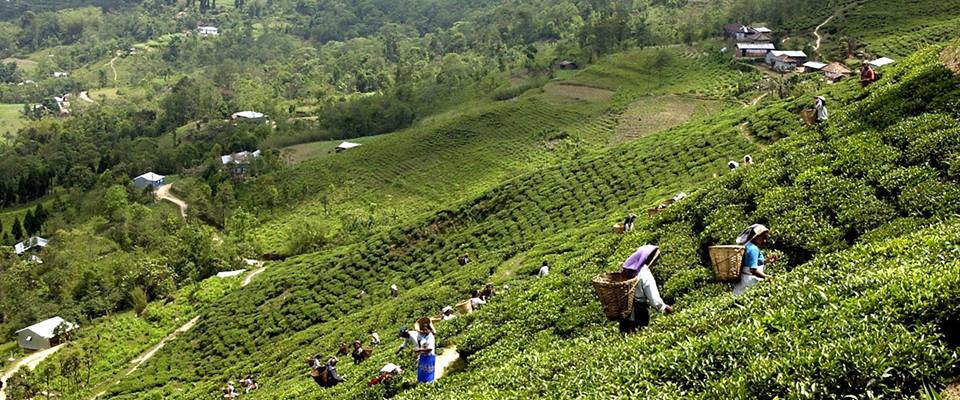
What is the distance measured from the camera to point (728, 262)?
40.9 feet

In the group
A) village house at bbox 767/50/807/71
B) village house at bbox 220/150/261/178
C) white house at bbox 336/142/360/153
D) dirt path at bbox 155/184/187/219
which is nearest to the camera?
village house at bbox 767/50/807/71

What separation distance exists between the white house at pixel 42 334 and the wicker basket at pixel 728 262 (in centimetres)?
5521

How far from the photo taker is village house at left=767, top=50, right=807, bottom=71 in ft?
260

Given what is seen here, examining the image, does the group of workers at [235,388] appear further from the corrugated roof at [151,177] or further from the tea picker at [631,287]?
the corrugated roof at [151,177]

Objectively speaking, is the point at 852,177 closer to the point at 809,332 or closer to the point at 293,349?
the point at 809,332

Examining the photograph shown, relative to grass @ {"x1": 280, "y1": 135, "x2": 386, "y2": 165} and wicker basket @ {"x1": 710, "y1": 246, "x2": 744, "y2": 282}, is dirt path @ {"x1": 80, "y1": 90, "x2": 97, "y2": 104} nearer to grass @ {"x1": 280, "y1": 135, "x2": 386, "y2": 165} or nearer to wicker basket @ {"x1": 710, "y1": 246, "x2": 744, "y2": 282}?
grass @ {"x1": 280, "y1": 135, "x2": 386, "y2": 165}

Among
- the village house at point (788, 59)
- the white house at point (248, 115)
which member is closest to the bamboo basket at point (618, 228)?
the village house at point (788, 59)

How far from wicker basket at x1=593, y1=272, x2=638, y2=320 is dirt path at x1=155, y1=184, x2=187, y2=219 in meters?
81.2

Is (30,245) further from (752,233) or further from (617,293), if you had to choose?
(752,233)

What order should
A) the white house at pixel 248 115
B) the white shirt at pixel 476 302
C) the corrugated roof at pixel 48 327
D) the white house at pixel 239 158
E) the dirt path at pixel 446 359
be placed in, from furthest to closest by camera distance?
the white house at pixel 248 115 < the white house at pixel 239 158 < the corrugated roof at pixel 48 327 < the white shirt at pixel 476 302 < the dirt path at pixel 446 359

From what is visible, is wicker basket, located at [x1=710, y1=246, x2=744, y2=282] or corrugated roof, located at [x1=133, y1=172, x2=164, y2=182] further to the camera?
corrugated roof, located at [x1=133, y1=172, x2=164, y2=182]

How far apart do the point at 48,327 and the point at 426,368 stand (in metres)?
51.9

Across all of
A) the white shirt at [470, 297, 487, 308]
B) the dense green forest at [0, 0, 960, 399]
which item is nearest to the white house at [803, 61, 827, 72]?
the dense green forest at [0, 0, 960, 399]

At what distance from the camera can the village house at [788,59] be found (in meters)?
79.3
